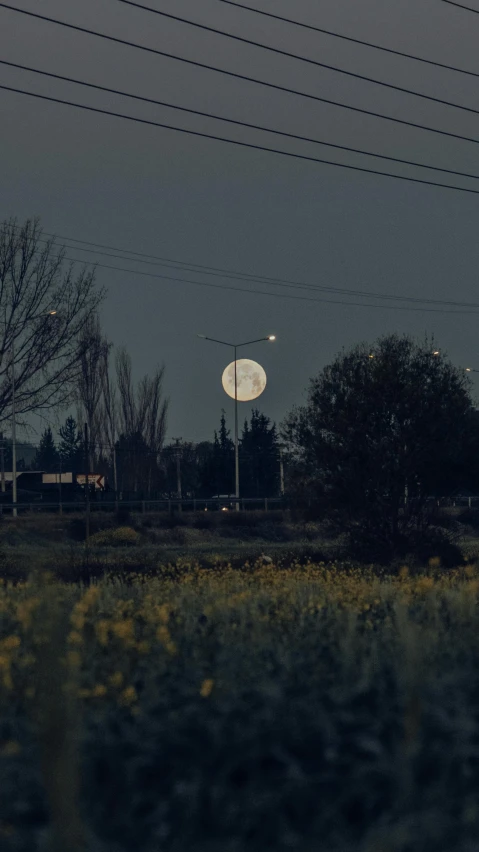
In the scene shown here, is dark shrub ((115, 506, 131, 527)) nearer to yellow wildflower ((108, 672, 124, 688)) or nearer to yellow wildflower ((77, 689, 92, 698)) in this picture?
yellow wildflower ((108, 672, 124, 688))

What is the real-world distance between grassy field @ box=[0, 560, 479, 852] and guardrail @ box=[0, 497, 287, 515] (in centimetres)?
3846

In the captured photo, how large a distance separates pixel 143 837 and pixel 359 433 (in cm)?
2114

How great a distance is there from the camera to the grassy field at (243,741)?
12.1 feet

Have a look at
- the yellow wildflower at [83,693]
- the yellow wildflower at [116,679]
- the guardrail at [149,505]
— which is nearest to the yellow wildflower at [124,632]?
the yellow wildflower at [116,679]

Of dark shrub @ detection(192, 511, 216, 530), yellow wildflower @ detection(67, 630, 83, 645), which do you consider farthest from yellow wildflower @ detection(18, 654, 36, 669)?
dark shrub @ detection(192, 511, 216, 530)

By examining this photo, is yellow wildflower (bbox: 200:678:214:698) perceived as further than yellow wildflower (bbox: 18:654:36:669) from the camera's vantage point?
No

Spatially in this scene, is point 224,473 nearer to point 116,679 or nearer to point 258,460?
point 258,460

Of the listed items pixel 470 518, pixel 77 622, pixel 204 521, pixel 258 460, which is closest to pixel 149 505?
pixel 204 521

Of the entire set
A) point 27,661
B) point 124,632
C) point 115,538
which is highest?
point 124,632

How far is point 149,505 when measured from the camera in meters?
54.2

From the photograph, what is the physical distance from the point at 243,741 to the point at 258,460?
7624cm

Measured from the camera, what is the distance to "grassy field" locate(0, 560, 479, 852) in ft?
12.1

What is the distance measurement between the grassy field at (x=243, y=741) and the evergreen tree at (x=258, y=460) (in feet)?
229

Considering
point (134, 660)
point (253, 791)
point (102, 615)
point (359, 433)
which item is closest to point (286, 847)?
point (253, 791)
